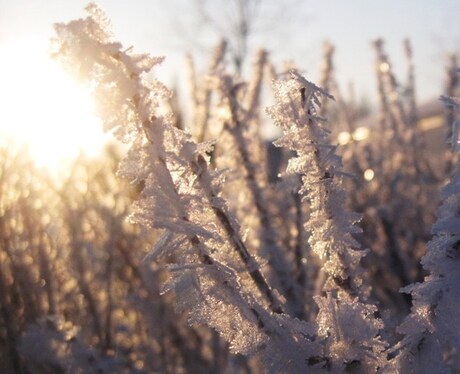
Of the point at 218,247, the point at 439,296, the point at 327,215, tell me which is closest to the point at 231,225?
the point at 218,247

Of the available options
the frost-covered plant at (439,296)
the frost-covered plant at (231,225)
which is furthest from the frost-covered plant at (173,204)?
the frost-covered plant at (439,296)

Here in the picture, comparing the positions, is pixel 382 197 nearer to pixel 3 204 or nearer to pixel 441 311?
pixel 3 204

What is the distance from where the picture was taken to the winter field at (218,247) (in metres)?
1.04

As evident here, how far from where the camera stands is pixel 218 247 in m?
1.13

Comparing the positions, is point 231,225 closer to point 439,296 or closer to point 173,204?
point 173,204

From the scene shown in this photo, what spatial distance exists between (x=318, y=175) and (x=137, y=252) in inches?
94.4

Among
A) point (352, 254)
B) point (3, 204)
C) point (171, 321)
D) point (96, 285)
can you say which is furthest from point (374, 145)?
point (352, 254)

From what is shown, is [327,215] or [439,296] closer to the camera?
[439,296]

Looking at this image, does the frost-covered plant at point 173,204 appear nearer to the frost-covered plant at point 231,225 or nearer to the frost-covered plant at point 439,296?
the frost-covered plant at point 231,225

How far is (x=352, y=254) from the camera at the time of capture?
121 centimetres

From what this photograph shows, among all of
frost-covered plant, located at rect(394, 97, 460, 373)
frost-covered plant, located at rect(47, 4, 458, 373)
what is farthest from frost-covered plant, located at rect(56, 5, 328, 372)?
frost-covered plant, located at rect(394, 97, 460, 373)

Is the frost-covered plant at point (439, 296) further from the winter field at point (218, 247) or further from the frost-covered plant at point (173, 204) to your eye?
the frost-covered plant at point (173, 204)

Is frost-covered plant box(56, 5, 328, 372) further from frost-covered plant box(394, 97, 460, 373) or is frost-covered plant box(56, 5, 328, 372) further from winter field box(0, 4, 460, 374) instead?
frost-covered plant box(394, 97, 460, 373)

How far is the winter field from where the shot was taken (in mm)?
1036
